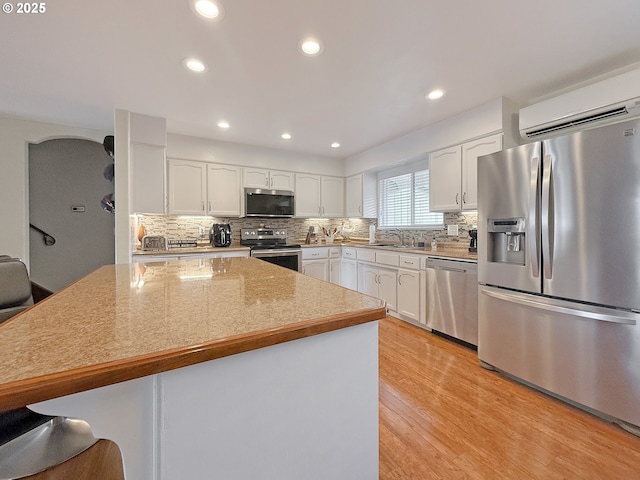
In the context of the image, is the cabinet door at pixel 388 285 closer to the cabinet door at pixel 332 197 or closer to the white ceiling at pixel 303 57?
the cabinet door at pixel 332 197

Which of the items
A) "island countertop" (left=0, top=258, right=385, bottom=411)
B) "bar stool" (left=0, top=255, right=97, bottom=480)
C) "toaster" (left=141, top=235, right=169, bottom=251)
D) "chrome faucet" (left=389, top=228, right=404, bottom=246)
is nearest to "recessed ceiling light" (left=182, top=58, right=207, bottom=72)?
"island countertop" (left=0, top=258, right=385, bottom=411)

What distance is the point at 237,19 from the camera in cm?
164

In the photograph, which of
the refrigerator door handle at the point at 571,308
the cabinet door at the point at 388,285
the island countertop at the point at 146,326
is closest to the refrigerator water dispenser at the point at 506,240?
the refrigerator door handle at the point at 571,308

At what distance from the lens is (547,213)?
1840 millimetres

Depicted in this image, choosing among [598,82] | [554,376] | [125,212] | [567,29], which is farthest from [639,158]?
[125,212]

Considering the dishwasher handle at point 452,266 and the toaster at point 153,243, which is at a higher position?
the toaster at point 153,243

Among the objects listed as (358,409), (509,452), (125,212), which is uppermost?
(125,212)

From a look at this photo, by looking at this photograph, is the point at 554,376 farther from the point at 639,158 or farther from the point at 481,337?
the point at 639,158

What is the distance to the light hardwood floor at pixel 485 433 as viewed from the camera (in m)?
1.32

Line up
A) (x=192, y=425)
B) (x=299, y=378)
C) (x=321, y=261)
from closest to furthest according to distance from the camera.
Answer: (x=192, y=425) → (x=299, y=378) → (x=321, y=261)

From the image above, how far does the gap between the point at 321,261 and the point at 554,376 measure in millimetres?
3096

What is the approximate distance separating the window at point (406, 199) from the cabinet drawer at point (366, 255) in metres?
0.74

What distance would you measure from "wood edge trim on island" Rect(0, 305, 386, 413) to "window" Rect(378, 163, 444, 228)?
3.37m

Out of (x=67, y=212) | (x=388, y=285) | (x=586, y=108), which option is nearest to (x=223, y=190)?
(x=67, y=212)
